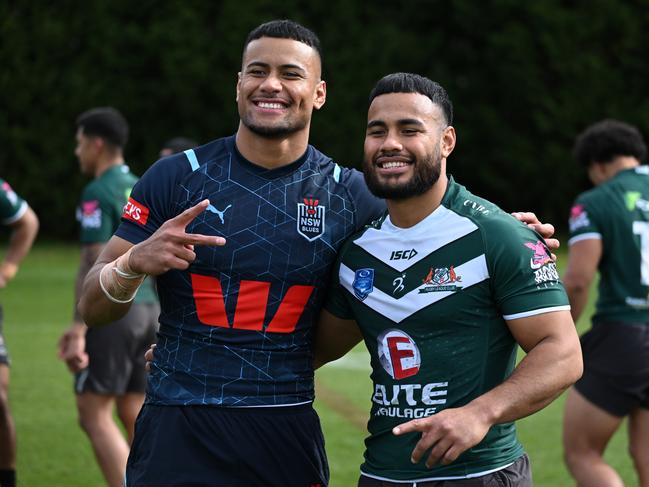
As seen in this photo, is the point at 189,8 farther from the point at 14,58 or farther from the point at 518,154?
the point at 518,154

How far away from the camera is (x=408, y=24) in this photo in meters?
25.8

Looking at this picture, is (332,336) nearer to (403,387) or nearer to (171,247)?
(403,387)

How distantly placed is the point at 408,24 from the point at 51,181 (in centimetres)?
896

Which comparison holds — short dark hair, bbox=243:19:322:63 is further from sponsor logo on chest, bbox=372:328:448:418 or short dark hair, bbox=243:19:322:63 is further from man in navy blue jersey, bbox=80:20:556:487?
sponsor logo on chest, bbox=372:328:448:418

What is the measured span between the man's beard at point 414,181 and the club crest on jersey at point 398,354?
47 cm

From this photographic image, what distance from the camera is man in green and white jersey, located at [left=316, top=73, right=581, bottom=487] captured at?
3627 mm

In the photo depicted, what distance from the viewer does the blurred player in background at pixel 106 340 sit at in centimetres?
700

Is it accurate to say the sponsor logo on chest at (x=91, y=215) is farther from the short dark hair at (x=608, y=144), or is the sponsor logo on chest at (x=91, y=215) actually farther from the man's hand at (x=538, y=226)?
the man's hand at (x=538, y=226)

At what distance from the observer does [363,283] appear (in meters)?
3.96

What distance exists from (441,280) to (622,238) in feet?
10.1

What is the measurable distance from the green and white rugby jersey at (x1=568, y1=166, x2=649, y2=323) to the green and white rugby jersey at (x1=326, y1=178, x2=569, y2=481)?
9.36 ft

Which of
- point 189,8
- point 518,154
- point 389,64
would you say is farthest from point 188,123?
point 518,154

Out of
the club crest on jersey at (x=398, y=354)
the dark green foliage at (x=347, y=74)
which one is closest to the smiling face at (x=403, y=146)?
the club crest on jersey at (x=398, y=354)

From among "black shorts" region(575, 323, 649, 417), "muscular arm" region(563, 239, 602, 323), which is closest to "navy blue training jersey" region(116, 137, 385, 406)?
"muscular arm" region(563, 239, 602, 323)
